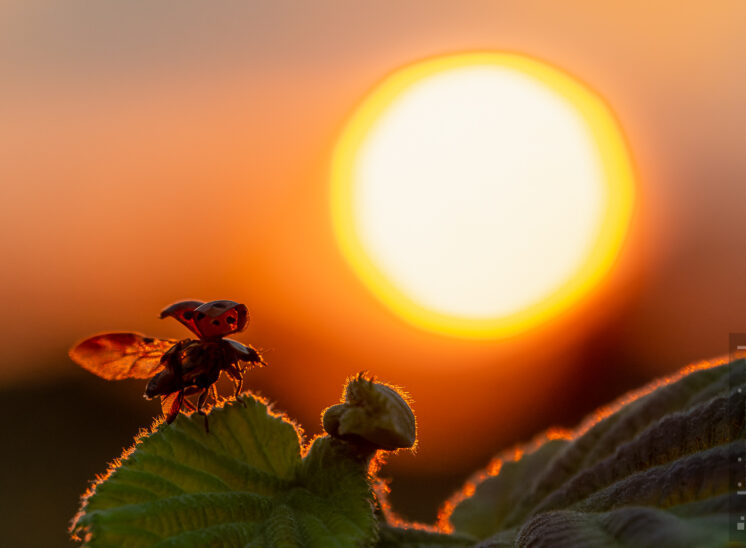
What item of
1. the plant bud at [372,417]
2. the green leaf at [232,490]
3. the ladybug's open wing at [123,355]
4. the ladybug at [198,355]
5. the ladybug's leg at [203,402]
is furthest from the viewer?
the ladybug's open wing at [123,355]

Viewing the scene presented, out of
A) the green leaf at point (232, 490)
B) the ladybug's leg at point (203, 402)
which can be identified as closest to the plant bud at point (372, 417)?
the green leaf at point (232, 490)

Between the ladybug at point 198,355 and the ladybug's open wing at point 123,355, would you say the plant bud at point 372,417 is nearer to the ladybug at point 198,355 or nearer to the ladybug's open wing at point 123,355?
the ladybug at point 198,355

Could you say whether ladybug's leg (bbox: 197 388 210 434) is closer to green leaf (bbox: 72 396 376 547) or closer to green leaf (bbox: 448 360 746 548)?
green leaf (bbox: 72 396 376 547)

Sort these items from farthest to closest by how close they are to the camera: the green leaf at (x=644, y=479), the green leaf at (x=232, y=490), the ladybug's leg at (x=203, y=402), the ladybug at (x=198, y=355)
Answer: the ladybug at (x=198, y=355) → the ladybug's leg at (x=203, y=402) → the green leaf at (x=232, y=490) → the green leaf at (x=644, y=479)

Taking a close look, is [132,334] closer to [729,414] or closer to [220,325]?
[220,325]

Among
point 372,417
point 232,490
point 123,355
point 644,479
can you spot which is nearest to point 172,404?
point 123,355

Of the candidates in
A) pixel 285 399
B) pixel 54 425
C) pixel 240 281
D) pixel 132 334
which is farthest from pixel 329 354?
pixel 132 334

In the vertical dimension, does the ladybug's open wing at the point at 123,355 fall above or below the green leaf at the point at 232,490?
above
